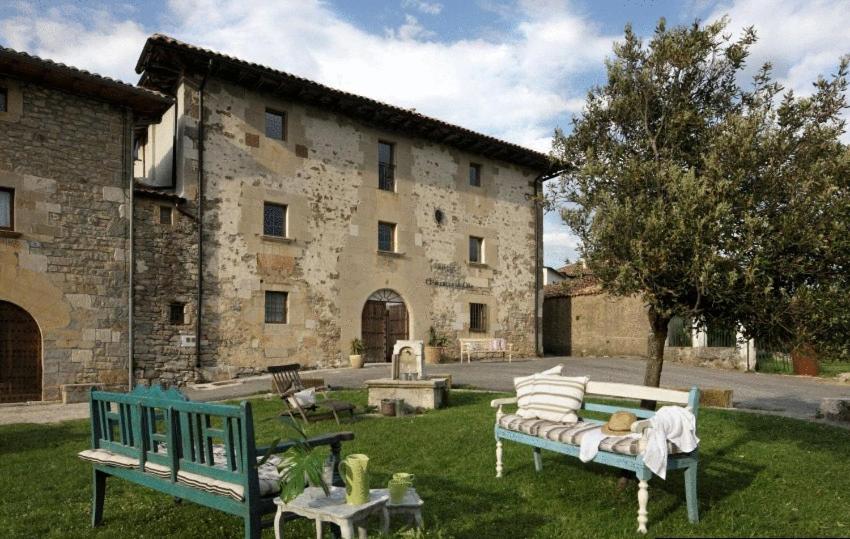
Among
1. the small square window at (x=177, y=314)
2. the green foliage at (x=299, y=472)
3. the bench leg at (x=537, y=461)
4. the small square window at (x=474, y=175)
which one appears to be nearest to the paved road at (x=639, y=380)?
the small square window at (x=177, y=314)

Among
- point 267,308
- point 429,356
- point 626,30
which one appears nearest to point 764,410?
point 626,30

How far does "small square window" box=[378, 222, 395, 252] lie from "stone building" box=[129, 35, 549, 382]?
63 mm

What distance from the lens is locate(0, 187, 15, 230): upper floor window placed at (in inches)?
482

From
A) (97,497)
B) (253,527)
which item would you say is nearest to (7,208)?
(97,497)

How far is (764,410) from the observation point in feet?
33.1

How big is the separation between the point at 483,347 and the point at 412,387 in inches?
408

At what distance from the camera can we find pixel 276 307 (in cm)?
1622

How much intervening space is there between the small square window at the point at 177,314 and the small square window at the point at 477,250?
9.85 metres

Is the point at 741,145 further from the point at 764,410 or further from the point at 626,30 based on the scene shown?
the point at 764,410

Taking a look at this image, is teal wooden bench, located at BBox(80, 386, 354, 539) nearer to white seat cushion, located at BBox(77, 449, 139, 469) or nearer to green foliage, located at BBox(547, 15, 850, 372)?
white seat cushion, located at BBox(77, 449, 139, 469)

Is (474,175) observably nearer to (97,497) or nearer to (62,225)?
(62,225)

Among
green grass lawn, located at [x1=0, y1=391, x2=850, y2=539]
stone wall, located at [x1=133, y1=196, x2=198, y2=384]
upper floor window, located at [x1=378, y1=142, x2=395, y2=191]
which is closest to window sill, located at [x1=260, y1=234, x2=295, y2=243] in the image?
stone wall, located at [x1=133, y1=196, x2=198, y2=384]

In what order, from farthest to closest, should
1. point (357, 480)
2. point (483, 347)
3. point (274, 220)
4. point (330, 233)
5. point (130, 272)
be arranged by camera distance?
point (483, 347) < point (330, 233) < point (274, 220) < point (130, 272) < point (357, 480)

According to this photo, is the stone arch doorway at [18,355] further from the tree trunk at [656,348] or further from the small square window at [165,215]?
the tree trunk at [656,348]
